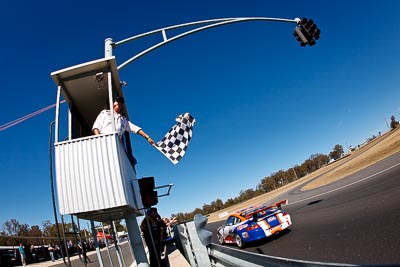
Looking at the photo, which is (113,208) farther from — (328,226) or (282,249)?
(328,226)

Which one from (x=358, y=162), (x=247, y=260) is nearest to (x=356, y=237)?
(x=247, y=260)

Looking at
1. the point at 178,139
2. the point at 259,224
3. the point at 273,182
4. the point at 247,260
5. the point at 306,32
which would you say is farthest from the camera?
→ the point at 273,182

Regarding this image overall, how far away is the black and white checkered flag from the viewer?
18.1ft

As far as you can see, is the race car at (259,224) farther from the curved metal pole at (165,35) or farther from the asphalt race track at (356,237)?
the curved metal pole at (165,35)

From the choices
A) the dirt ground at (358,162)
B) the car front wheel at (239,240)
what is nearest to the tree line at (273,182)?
the dirt ground at (358,162)

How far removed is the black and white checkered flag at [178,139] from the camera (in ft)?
18.1

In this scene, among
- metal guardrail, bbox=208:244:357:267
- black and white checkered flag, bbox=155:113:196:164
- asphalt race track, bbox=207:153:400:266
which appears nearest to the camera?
metal guardrail, bbox=208:244:357:267

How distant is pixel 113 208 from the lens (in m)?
3.88

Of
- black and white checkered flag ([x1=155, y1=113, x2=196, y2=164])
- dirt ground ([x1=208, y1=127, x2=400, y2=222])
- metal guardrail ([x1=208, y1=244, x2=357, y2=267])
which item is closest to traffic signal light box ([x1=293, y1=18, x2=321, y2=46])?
black and white checkered flag ([x1=155, y1=113, x2=196, y2=164])

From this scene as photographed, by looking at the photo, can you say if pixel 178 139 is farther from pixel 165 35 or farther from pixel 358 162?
pixel 358 162

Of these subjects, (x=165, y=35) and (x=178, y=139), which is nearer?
(x=178, y=139)

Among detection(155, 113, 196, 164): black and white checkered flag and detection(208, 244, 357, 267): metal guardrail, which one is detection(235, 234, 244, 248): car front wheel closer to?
detection(155, 113, 196, 164): black and white checkered flag

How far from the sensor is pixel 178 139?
581 centimetres

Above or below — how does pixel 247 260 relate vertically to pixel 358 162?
above
